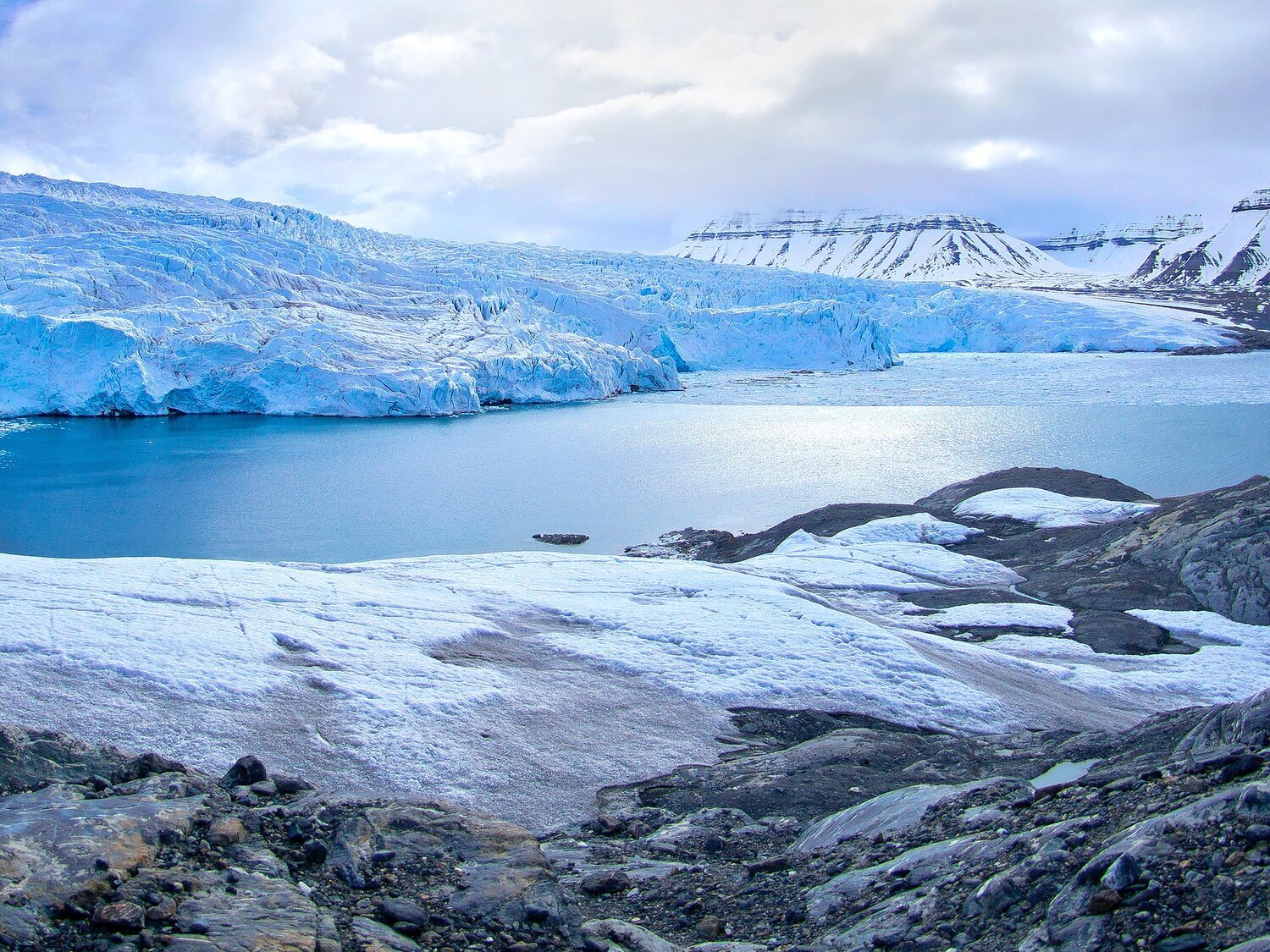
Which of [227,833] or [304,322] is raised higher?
[304,322]

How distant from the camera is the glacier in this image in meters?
33.2

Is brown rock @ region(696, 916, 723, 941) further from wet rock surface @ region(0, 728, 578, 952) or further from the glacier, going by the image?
the glacier

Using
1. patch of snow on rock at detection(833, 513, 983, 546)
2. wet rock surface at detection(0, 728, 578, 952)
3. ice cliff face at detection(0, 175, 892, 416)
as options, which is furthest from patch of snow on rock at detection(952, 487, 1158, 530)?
ice cliff face at detection(0, 175, 892, 416)

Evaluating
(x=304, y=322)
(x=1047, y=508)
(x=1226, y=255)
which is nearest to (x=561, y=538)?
(x=1047, y=508)

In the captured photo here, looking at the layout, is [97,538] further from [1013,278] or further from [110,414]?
[1013,278]

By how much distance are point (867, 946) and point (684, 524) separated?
15378mm

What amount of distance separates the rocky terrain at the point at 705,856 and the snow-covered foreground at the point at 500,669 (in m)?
0.85

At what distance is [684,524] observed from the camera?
18.8 m

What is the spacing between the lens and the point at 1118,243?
17338 cm

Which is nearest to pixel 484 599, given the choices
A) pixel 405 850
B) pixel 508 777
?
pixel 508 777

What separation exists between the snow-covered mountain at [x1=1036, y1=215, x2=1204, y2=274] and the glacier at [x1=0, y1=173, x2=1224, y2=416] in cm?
11882

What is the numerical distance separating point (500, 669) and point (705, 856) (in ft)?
10.4

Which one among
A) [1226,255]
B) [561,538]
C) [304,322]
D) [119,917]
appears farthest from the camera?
[1226,255]

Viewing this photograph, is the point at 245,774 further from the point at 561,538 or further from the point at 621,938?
the point at 561,538
